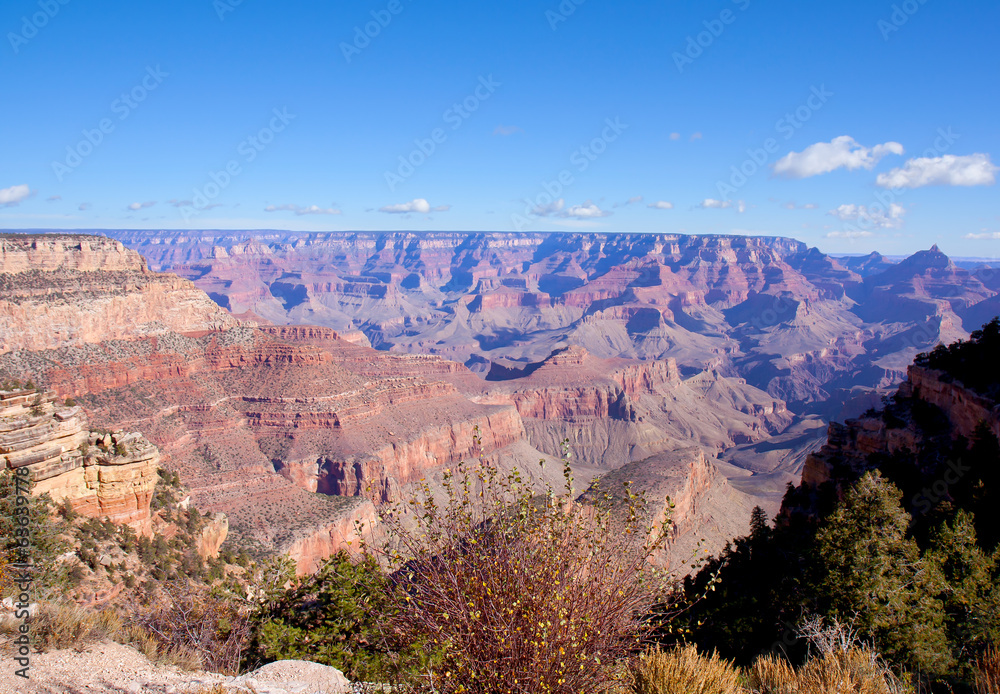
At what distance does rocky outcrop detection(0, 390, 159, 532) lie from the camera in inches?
674

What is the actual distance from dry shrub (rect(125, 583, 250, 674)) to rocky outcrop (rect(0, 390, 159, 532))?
5.55 meters

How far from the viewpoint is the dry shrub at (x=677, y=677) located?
25.1ft

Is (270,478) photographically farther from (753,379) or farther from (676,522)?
(753,379)

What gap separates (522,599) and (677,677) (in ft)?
9.00

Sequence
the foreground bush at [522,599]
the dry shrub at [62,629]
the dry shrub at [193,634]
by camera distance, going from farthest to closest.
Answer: the dry shrub at [193,634] < the dry shrub at [62,629] < the foreground bush at [522,599]

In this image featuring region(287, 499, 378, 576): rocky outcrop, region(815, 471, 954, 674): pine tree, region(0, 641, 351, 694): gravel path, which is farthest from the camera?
region(287, 499, 378, 576): rocky outcrop

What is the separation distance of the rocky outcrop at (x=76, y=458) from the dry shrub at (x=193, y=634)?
18.2 feet

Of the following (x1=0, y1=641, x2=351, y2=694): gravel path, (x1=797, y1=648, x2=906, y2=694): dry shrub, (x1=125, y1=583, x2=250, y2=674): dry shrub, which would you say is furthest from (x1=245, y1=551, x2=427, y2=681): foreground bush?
(x1=797, y1=648, x2=906, y2=694): dry shrub

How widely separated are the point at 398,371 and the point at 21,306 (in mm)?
41209

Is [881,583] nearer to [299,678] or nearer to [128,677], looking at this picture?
[299,678]

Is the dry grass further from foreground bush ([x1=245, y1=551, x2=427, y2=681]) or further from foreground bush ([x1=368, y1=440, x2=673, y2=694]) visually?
foreground bush ([x1=245, y1=551, x2=427, y2=681])

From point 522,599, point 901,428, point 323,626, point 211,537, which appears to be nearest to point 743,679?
point 522,599

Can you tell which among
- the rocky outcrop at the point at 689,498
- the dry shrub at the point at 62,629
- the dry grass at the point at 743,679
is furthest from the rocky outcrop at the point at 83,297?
the dry grass at the point at 743,679

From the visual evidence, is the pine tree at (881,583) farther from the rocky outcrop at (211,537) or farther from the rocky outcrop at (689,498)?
the rocky outcrop at (211,537)
